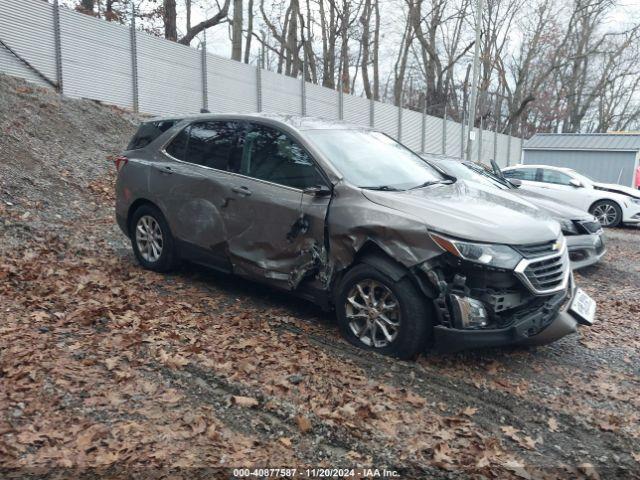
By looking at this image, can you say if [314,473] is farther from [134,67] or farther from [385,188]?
[134,67]

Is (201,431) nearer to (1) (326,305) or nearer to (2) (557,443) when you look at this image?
(1) (326,305)

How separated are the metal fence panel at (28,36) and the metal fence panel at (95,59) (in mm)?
329

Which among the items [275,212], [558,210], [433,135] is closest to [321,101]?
[433,135]

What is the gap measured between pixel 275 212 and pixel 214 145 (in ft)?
4.04

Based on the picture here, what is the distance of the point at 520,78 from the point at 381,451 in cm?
4331

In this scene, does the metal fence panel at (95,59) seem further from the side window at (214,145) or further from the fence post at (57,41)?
the side window at (214,145)

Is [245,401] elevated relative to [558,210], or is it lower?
lower

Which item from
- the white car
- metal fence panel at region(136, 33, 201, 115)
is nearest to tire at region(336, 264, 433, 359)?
the white car

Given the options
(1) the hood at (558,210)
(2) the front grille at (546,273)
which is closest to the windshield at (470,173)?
(1) the hood at (558,210)

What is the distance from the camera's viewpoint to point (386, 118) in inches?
971

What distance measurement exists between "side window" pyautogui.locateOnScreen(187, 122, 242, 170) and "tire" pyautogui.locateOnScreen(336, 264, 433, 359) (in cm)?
180

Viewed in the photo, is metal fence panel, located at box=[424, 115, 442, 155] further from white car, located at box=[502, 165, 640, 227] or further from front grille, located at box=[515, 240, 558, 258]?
front grille, located at box=[515, 240, 558, 258]

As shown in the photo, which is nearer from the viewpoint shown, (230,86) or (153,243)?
(153,243)

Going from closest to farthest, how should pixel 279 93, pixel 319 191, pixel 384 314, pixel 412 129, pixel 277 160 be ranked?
pixel 384 314
pixel 319 191
pixel 277 160
pixel 279 93
pixel 412 129
